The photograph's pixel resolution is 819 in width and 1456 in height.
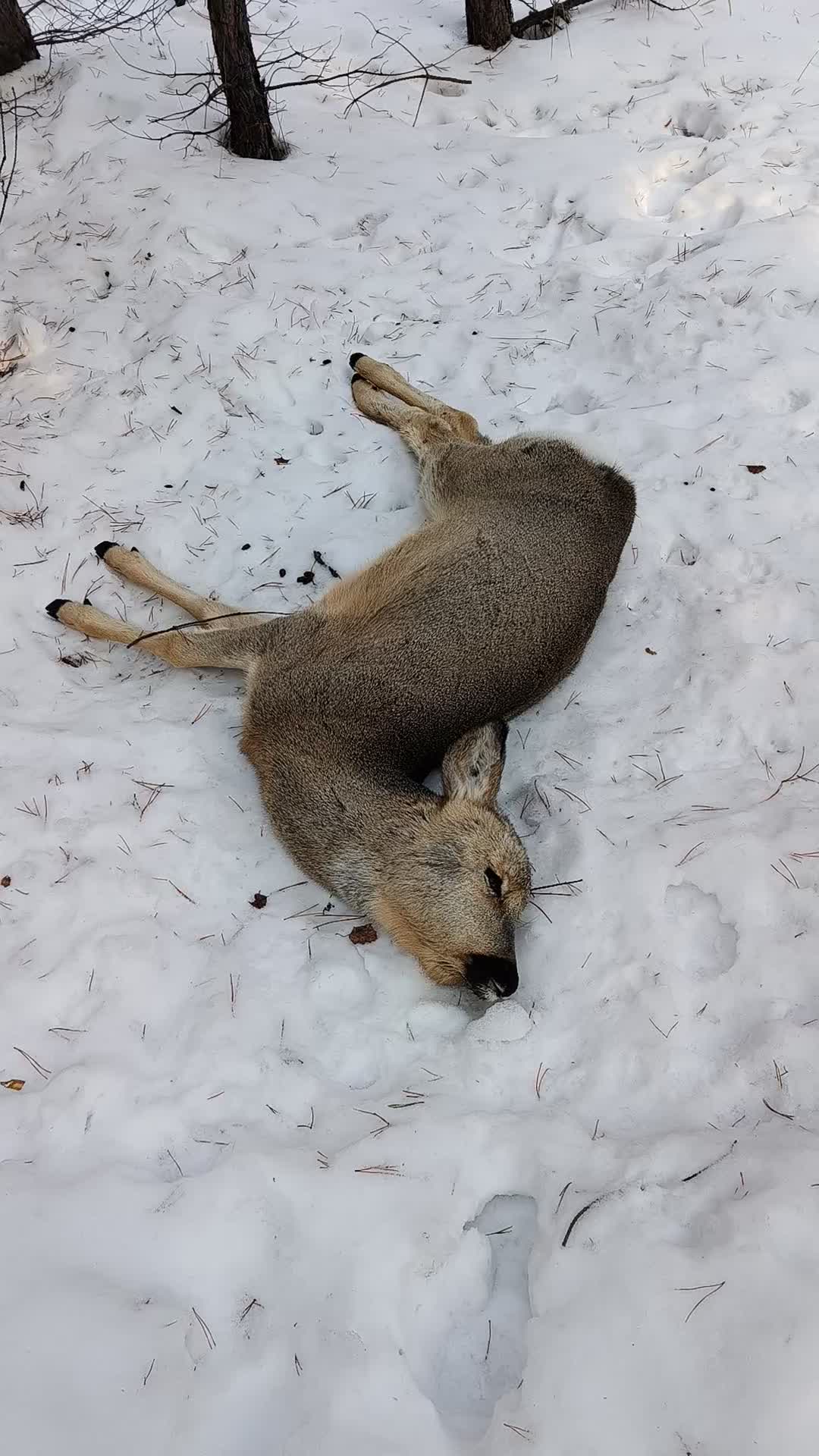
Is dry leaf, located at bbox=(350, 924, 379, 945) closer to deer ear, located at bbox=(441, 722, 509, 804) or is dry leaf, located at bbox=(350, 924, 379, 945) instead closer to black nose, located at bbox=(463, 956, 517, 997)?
black nose, located at bbox=(463, 956, 517, 997)

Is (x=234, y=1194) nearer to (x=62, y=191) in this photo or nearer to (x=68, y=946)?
(x=68, y=946)

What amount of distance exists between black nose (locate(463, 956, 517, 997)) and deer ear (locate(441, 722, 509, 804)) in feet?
2.26

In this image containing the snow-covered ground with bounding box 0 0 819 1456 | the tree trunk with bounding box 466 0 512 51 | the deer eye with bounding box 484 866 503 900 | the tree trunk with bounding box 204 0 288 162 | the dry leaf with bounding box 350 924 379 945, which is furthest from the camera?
the tree trunk with bounding box 466 0 512 51

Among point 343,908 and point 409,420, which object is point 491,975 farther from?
point 409,420

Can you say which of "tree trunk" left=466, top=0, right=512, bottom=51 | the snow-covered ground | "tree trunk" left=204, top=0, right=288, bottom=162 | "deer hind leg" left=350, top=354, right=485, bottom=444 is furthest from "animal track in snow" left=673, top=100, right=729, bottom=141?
"deer hind leg" left=350, top=354, right=485, bottom=444

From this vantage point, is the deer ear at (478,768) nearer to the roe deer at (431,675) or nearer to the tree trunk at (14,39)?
the roe deer at (431,675)

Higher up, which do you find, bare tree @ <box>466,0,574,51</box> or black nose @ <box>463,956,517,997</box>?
bare tree @ <box>466,0,574,51</box>

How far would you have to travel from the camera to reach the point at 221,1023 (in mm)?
3119

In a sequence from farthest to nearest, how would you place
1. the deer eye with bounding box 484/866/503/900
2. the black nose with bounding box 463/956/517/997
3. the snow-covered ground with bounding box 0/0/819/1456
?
the deer eye with bounding box 484/866/503/900
the black nose with bounding box 463/956/517/997
the snow-covered ground with bounding box 0/0/819/1456

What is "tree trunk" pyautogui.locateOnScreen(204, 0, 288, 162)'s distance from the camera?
20.5ft

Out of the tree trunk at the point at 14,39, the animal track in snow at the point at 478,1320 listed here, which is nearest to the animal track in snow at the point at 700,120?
the tree trunk at the point at 14,39

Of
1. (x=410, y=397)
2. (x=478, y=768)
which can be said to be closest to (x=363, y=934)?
(x=478, y=768)

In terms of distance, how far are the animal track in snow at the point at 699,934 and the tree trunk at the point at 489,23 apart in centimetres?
841

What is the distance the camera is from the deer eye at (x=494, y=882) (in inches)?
132
